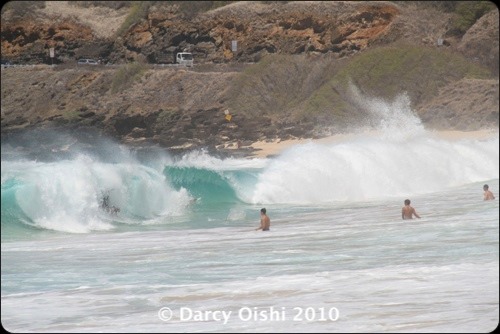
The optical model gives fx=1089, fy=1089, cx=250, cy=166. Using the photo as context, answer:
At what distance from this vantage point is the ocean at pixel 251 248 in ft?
19.5

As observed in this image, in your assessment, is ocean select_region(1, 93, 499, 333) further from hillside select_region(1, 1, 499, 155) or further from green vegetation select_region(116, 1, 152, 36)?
green vegetation select_region(116, 1, 152, 36)

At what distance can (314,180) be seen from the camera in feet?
53.8

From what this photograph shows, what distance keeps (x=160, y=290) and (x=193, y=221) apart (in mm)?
5456

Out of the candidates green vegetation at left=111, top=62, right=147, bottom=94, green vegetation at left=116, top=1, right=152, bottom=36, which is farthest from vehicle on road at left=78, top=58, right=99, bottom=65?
green vegetation at left=116, top=1, right=152, bottom=36

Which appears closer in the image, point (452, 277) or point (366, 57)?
point (452, 277)

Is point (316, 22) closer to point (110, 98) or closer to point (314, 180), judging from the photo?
point (110, 98)

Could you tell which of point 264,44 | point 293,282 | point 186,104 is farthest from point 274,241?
point 264,44

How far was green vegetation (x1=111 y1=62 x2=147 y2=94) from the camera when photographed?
35.5 meters

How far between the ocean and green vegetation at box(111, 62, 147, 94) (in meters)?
17.4

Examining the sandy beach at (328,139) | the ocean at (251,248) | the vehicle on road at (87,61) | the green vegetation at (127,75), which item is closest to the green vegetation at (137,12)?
the vehicle on road at (87,61)

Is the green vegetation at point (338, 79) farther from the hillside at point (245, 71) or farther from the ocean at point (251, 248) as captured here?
the ocean at point (251, 248)

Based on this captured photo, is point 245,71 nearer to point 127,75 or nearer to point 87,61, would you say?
point 127,75

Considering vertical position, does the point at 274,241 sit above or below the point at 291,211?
below

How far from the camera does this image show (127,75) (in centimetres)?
3666
